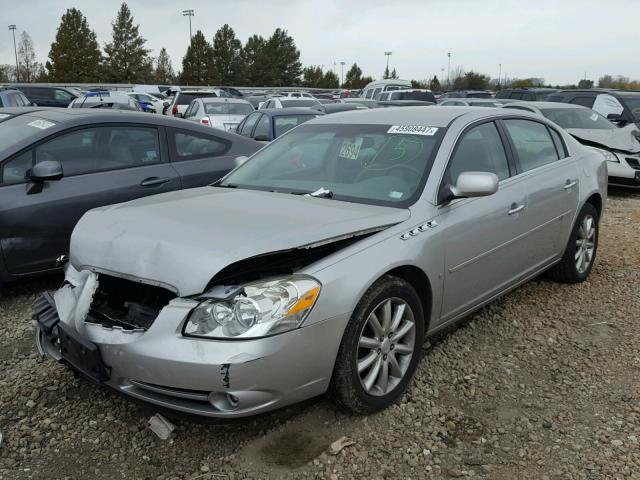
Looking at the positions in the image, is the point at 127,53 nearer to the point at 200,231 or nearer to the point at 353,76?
the point at 353,76

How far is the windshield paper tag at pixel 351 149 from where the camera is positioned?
12.5ft

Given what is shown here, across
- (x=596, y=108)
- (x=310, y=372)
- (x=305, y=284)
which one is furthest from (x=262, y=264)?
(x=596, y=108)

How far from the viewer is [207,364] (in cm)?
243

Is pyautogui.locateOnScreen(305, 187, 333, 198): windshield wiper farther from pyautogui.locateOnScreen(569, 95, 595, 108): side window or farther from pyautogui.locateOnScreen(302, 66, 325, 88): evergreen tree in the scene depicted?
pyautogui.locateOnScreen(302, 66, 325, 88): evergreen tree

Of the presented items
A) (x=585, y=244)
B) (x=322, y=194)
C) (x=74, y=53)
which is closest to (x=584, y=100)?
(x=585, y=244)

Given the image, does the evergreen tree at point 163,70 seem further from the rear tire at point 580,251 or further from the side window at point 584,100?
the rear tire at point 580,251

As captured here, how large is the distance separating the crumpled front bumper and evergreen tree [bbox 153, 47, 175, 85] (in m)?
81.3

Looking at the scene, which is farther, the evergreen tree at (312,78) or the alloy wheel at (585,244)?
the evergreen tree at (312,78)

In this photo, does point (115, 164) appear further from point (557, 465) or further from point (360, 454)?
point (557, 465)

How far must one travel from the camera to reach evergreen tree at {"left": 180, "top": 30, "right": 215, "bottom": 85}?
76.5 metres

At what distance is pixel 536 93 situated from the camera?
2080 cm

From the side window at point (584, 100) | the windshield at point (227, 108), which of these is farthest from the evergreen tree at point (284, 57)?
the side window at point (584, 100)

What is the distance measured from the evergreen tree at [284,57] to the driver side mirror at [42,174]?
80.3 metres

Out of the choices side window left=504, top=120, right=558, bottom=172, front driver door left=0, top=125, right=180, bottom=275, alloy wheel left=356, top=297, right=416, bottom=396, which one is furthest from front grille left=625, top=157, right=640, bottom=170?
alloy wheel left=356, top=297, right=416, bottom=396
